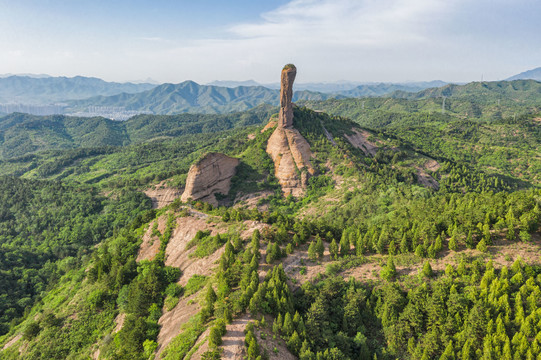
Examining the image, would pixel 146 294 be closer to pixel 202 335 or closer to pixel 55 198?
pixel 202 335

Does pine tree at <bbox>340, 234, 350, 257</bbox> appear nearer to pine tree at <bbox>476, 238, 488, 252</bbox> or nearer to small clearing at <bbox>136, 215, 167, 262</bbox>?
pine tree at <bbox>476, 238, 488, 252</bbox>

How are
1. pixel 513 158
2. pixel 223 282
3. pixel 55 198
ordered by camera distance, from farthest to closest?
pixel 513 158 → pixel 55 198 → pixel 223 282

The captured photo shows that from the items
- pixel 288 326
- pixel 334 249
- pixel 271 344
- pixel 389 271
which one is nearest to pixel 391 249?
pixel 389 271

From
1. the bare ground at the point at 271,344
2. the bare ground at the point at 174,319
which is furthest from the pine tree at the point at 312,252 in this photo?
the bare ground at the point at 174,319

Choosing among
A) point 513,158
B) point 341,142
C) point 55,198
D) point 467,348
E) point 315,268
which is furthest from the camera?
point 513,158

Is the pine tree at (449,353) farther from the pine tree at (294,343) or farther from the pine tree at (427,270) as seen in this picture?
the pine tree at (294,343)

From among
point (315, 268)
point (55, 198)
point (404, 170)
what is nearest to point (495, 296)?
point (315, 268)

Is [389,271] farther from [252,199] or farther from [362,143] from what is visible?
[362,143]
